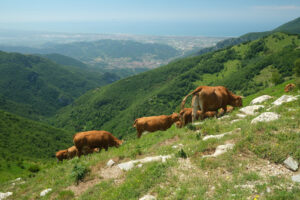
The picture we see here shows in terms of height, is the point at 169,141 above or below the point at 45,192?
above

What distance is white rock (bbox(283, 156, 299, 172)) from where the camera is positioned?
243 inches

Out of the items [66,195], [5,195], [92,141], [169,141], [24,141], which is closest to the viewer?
[66,195]

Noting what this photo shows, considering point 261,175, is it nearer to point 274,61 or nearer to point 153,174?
point 153,174

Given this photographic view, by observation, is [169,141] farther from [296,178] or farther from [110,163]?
[296,178]

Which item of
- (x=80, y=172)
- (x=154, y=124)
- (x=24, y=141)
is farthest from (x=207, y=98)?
(x=24, y=141)

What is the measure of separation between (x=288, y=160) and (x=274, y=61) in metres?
152

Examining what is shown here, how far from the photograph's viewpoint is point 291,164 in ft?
20.6

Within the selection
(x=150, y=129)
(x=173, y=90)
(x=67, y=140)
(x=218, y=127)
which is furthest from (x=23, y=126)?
(x=173, y=90)

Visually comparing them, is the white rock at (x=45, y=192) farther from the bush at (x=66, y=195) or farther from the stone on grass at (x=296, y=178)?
the stone on grass at (x=296, y=178)

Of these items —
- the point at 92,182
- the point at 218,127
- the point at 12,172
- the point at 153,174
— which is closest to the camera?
the point at 153,174

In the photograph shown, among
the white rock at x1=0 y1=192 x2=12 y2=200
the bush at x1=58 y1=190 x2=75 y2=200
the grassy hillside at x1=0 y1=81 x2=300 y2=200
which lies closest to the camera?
the grassy hillside at x1=0 y1=81 x2=300 y2=200

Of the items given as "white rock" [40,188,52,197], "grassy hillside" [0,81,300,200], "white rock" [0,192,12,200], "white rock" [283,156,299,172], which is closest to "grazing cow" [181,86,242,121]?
"grassy hillside" [0,81,300,200]

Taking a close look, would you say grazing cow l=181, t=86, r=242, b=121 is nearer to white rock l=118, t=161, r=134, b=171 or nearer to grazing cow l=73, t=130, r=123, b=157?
white rock l=118, t=161, r=134, b=171

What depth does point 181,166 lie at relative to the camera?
7445mm
